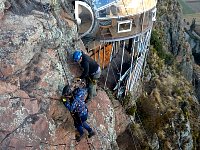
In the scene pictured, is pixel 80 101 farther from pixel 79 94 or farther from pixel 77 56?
pixel 77 56

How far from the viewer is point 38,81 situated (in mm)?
13453

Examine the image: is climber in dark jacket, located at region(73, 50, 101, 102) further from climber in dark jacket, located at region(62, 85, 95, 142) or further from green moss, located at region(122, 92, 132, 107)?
green moss, located at region(122, 92, 132, 107)

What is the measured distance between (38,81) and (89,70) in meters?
2.67

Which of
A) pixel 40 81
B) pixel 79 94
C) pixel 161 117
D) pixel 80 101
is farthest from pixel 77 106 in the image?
pixel 161 117

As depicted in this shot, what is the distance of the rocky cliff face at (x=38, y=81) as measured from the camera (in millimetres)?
12203

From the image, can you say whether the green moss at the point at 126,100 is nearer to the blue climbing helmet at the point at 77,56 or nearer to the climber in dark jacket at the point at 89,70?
the climber in dark jacket at the point at 89,70

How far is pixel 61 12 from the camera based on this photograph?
17062mm

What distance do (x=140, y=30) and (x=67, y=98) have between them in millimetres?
9190

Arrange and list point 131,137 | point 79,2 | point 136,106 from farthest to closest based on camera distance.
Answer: point 136,106, point 131,137, point 79,2

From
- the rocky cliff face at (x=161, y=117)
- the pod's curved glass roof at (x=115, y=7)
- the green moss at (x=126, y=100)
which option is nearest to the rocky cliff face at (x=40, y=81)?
the green moss at (x=126, y=100)

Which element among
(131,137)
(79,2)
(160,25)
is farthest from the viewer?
(160,25)

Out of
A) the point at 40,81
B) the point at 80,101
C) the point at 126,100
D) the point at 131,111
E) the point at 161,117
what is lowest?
the point at 161,117

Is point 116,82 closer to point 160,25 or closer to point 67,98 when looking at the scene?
point 67,98

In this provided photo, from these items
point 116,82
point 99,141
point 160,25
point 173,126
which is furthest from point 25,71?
point 160,25
